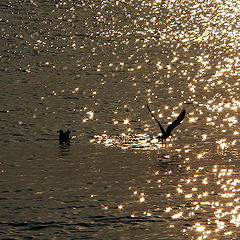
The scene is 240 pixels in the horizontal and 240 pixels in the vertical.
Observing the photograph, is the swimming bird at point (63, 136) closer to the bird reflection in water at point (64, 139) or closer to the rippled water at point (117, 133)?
the bird reflection in water at point (64, 139)

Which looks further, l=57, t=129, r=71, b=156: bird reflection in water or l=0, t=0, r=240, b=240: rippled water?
l=57, t=129, r=71, b=156: bird reflection in water

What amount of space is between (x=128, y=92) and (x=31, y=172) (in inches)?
1093

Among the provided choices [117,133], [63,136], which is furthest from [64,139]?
[117,133]

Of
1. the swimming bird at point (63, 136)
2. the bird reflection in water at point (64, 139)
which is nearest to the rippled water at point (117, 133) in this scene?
the bird reflection in water at point (64, 139)

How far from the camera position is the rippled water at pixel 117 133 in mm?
41656

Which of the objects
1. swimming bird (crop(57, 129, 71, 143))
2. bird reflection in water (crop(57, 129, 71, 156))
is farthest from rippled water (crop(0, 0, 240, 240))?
swimming bird (crop(57, 129, 71, 143))

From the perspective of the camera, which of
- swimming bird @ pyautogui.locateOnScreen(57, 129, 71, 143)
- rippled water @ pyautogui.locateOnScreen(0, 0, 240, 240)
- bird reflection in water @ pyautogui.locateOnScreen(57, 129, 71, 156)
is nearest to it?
rippled water @ pyautogui.locateOnScreen(0, 0, 240, 240)

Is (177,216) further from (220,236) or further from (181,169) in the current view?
(181,169)

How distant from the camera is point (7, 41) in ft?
349

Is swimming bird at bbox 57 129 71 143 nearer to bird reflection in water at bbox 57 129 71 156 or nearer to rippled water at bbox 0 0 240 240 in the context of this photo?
bird reflection in water at bbox 57 129 71 156

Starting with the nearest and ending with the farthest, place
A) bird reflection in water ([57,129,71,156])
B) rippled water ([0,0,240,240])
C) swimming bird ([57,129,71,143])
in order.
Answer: rippled water ([0,0,240,240]), bird reflection in water ([57,129,71,156]), swimming bird ([57,129,71,143])

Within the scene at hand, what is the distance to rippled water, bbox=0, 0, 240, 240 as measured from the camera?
41656 millimetres

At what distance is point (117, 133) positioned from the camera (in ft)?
196

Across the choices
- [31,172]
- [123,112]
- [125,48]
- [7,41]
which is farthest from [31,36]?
[31,172]
